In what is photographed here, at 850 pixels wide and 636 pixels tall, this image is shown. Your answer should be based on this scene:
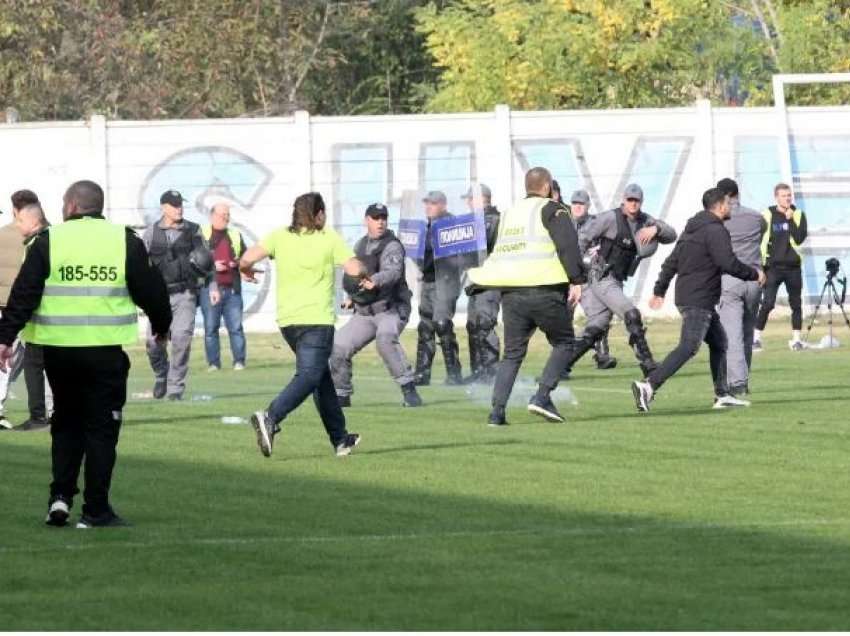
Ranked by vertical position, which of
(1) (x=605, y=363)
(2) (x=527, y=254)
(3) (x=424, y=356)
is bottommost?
(1) (x=605, y=363)

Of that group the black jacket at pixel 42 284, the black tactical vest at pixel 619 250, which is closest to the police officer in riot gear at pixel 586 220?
the black tactical vest at pixel 619 250

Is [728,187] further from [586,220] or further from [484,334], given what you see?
[586,220]

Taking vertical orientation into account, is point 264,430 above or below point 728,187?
below

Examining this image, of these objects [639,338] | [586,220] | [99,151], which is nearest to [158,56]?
[99,151]

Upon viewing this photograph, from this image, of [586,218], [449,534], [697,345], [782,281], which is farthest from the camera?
[782,281]

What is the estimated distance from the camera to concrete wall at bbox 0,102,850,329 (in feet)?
129

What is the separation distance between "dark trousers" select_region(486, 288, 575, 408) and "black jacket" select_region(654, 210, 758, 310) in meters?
1.72

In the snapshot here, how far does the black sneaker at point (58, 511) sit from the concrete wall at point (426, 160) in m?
25.4

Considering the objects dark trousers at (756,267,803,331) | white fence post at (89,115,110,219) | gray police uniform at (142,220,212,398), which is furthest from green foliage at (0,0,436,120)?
gray police uniform at (142,220,212,398)

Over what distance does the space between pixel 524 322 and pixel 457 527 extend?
6566 millimetres

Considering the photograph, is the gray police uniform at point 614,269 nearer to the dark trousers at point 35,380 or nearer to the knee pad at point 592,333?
the knee pad at point 592,333

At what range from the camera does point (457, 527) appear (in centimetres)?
1329

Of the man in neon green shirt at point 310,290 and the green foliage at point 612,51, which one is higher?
the green foliage at point 612,51

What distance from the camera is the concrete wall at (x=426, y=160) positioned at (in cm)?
3944
